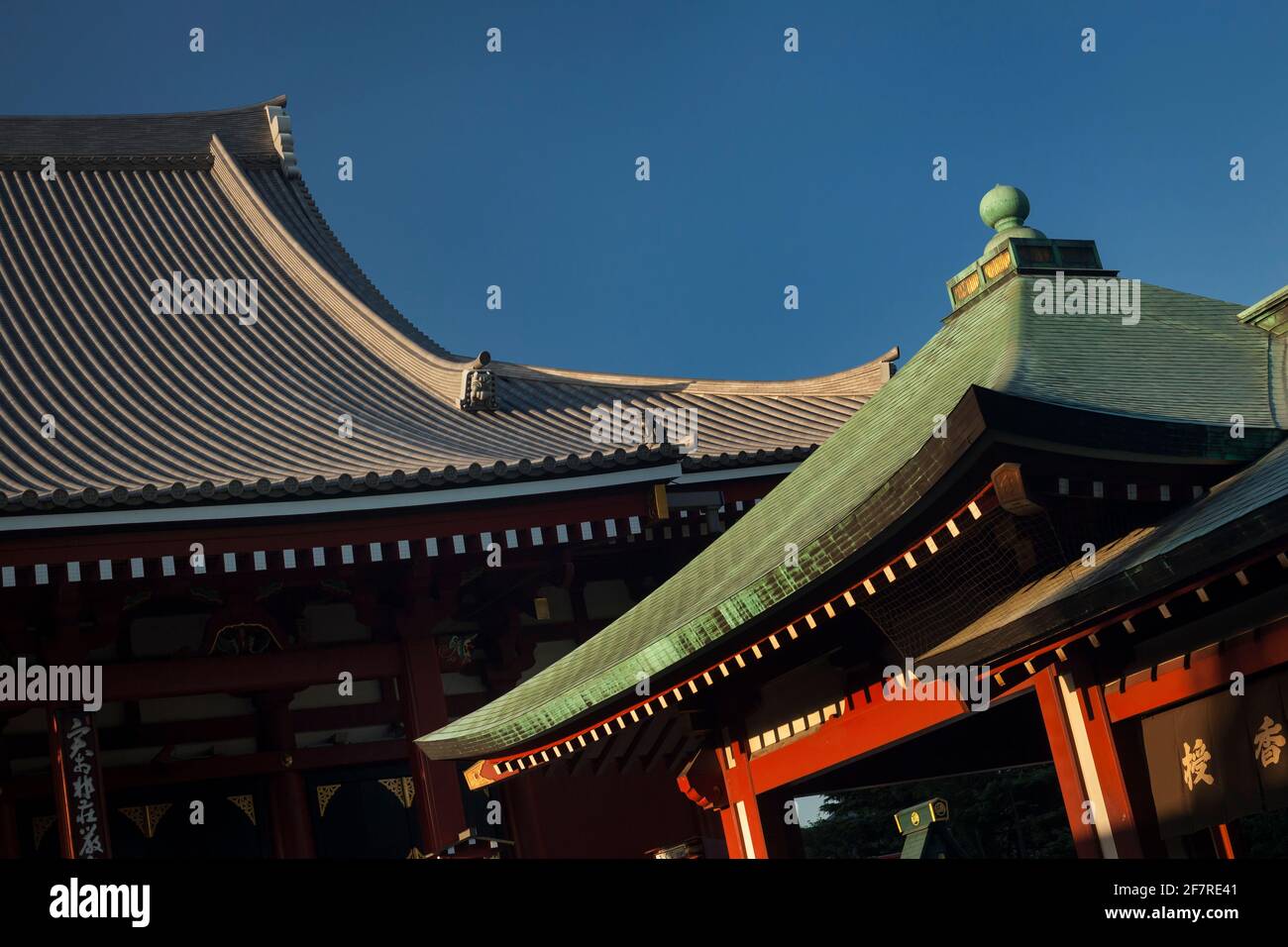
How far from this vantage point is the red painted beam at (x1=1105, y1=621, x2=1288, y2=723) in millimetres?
5102

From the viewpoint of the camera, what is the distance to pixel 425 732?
1148 cm

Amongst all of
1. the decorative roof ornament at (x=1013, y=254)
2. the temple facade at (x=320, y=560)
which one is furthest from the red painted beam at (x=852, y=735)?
the decorative roof ornament at (x=1013, y=254)

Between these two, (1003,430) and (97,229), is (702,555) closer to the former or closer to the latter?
(1003,430)

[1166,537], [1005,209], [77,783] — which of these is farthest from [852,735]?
[77,783]

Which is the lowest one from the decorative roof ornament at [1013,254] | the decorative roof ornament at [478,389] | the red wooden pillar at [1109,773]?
the red wooden pillar at [1109,773]

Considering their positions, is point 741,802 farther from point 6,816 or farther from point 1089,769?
point 6,816

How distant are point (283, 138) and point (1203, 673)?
54.2 feet

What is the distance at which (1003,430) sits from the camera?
5129 millimetres

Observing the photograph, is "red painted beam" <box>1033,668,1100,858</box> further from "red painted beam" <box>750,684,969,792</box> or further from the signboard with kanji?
"red painted beam" <box>750,684,969,792</box>

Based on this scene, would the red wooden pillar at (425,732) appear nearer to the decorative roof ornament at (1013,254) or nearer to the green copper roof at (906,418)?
the green copper roof at (906,418)

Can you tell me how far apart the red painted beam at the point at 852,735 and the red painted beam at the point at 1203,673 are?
958 millimetres

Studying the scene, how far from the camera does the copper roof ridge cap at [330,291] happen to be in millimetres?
14242

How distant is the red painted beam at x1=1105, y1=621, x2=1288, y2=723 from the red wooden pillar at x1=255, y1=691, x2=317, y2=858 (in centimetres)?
772
